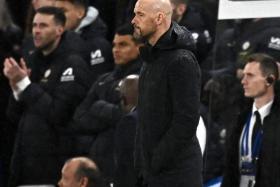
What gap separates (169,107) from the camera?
6.00 m

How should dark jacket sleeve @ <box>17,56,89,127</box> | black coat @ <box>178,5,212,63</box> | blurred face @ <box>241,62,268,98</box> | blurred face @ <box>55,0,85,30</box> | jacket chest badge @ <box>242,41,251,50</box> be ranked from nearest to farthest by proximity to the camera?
blurred face @ <box>241,62,268,98</box> < jacket chest badge @ <box>242,41,251,50</box> < black coat @ <box>178,5,212,63</box> < dark jacket sleeve @ <box>17,56,89,127</box> < blurred face @ <box>55,0,85,30</box>

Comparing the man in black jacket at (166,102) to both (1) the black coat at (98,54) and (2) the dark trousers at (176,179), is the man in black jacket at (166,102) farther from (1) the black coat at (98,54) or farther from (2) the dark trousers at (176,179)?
(1) the black coat at (98,54)

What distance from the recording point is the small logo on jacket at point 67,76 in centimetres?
843

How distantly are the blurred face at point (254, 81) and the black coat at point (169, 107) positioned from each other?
132 cm

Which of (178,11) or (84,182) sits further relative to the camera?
(178,11)

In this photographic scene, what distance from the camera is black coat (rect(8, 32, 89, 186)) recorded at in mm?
8430

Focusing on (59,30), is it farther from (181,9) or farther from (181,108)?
(181,108)

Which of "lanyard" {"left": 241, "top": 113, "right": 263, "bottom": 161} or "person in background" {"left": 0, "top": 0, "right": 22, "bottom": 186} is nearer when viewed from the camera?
"lanyard" {"left": 241, "top": 113, "right": 263, "bottom": 161}

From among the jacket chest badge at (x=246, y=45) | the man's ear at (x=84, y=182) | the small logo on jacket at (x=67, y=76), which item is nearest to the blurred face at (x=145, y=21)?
the man's ear at (x=84, y=182)

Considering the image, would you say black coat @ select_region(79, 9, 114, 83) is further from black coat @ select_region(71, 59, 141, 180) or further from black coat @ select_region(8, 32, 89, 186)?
black coat @ select_region(71, 59, 141, 180)

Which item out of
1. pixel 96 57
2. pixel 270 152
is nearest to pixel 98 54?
pixel 96 57

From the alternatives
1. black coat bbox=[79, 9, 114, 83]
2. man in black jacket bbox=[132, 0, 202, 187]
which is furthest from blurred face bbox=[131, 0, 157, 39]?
black coat bbox=[79, 9, 114, 83]

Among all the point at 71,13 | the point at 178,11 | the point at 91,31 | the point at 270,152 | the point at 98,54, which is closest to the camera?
the point at 270,152

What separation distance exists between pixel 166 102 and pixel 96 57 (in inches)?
108
